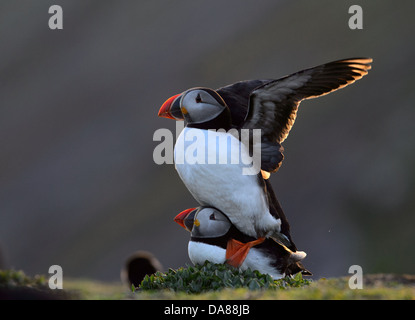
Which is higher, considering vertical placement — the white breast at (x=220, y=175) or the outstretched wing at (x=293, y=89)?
the outstretched wing at (x=293, y=89)

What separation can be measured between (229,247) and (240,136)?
1.35 m

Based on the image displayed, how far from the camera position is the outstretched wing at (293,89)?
20.9ft

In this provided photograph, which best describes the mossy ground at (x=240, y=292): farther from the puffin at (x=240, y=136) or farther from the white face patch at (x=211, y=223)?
the puffin at (x=240, y=136)

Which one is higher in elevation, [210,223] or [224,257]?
[210,223]

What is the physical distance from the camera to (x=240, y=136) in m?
6.66

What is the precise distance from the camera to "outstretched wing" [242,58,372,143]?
637cm

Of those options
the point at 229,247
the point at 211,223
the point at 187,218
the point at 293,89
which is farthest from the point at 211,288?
the point at 293,89

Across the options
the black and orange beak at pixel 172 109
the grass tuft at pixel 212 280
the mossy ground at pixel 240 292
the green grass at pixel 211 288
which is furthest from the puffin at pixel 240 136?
the mossy ground at pixel 240 292

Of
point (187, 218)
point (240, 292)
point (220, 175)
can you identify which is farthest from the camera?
point (187, 218)

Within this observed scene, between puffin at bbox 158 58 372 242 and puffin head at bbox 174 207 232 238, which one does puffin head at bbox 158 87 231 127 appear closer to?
puffin at bbox 158 58 372 242

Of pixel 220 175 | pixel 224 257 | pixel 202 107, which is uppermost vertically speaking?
pixel 202 107

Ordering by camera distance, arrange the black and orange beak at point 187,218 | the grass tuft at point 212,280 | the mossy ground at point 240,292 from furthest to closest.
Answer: the black and orange beak at point 187,218 → the grass tuft at point 212,280 → the mossy ground at point 240,292

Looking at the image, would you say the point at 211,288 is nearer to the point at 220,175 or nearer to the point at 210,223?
the point at 210,223
